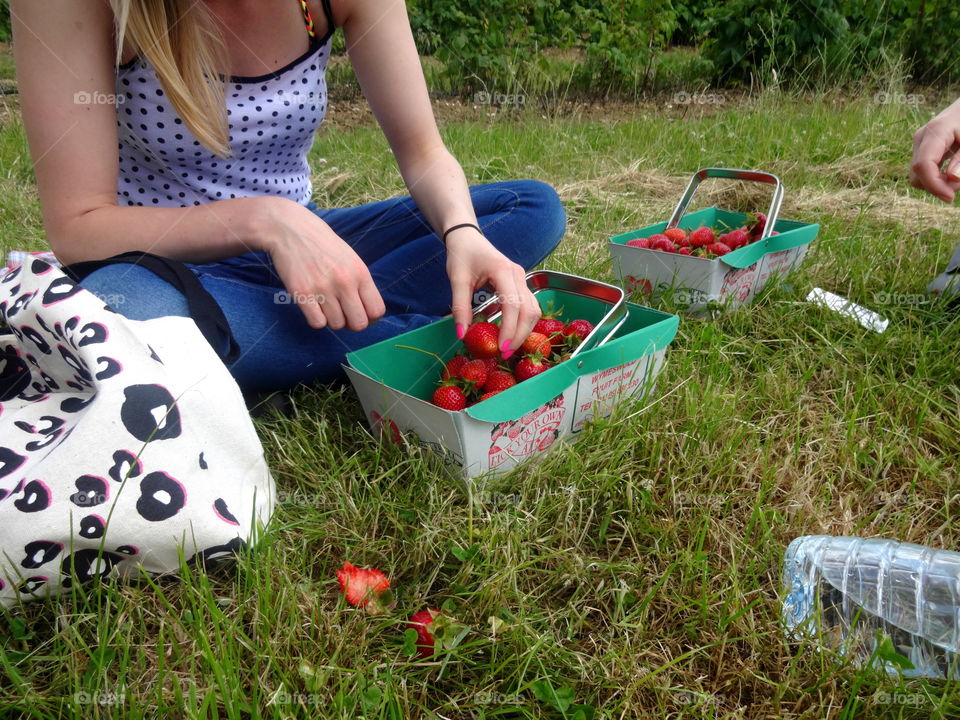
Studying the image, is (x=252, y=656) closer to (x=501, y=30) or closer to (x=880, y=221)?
(x=880, y=221)

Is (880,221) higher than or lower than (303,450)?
lower

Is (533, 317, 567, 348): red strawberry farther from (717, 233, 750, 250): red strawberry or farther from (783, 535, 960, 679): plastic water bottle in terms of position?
(717, 233, 750, 250): red strawberry

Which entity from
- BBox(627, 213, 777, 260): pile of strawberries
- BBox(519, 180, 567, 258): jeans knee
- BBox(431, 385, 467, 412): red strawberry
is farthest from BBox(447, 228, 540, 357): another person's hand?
BBox(627, 213, 777, 260): pile of strawberries

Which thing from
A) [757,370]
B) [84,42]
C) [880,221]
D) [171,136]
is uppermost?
[84,42]

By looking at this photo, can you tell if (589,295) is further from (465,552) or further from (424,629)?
(424,629)

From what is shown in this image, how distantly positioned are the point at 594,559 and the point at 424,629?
0.28 m

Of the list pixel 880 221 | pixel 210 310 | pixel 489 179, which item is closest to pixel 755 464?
pixel 210 310

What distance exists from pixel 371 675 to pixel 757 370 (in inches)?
44.4

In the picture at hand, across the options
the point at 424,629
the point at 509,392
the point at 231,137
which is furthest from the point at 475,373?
the point at 231,137

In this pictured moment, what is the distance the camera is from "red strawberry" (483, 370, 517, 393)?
124cm

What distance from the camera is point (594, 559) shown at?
1055 mm

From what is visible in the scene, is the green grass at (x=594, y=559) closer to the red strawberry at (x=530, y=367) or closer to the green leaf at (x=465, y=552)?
the green leaf at (x=465, y=552)

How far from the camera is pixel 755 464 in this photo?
1.25 m

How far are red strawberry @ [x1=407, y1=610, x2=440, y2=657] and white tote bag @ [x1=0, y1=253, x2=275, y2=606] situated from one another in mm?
257
